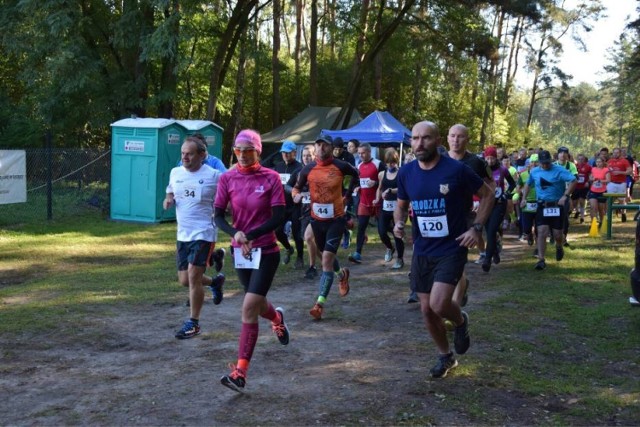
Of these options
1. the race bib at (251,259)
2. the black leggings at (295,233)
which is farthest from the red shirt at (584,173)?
the race bib at (251,259)

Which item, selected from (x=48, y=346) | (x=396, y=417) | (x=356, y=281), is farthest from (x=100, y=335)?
(x=356, y=281)

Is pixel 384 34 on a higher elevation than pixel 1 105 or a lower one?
higher

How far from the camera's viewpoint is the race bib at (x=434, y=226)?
6.05m

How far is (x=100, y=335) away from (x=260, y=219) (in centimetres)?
261

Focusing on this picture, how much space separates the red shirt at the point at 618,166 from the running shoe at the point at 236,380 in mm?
17703

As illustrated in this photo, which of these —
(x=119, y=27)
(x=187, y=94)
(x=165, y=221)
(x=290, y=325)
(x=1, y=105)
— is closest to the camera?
(x=290, y=325)

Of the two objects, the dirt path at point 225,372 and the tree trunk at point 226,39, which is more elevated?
the tree trunk at point 226,39

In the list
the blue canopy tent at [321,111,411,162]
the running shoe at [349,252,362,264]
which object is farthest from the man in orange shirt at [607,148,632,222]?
the running shoe at [349,252,362,264]

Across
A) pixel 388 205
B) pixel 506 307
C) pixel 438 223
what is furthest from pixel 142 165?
pixel 438 223

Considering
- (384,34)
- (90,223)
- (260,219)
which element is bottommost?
(90,223)

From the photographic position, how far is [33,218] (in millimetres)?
18328

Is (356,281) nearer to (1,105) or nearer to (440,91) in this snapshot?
(1,105)

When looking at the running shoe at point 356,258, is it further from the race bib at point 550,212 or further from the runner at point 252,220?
the runner at point 252,220

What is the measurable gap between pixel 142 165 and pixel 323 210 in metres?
10.9
